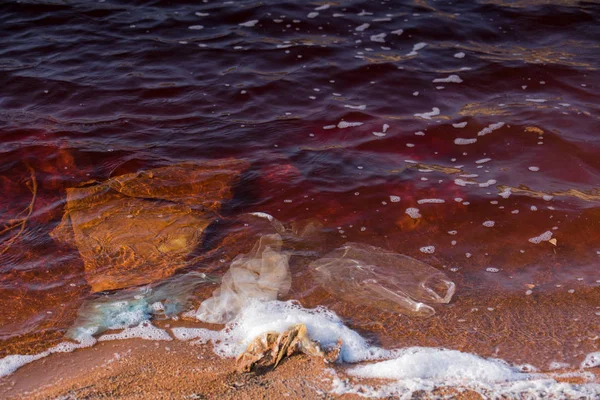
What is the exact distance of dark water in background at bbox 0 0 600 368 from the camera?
139 inches

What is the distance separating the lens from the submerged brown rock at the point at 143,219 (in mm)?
3727

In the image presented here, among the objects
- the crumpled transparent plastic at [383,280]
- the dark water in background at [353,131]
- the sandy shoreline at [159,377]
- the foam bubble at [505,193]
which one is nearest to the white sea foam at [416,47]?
the dark water in background at [353,131]

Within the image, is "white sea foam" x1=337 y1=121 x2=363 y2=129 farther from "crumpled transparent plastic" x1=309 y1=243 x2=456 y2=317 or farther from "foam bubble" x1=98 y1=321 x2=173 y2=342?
"foam bubble" x1=98 y1=321 x2=173 y2=342

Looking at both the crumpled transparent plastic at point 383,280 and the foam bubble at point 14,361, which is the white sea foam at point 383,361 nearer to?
the foam bubble at point 14,361

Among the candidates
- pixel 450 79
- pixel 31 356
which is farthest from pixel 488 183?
pixel 31 356

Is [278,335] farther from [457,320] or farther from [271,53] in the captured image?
[271,53]

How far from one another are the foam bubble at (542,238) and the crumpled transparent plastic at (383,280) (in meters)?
0.82

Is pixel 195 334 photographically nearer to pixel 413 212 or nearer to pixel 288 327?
pixel 288 327

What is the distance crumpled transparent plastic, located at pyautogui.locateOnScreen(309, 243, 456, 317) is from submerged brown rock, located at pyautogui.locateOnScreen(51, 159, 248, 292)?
0.93m

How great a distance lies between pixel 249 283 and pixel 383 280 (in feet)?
2.57

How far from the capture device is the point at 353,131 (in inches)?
214

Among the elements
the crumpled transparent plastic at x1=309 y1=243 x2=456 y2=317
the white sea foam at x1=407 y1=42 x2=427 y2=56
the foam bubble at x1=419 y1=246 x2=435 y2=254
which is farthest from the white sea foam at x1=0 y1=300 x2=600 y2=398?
the white sea foam at x1=407 y1=42 x2=427 y2=56

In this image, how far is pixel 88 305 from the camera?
3.42 meters

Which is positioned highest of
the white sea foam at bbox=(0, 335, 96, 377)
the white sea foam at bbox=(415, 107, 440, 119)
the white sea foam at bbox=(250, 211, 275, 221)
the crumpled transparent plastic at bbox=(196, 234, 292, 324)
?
the white sea foam at bbox=(0, 335, 96, 377)
